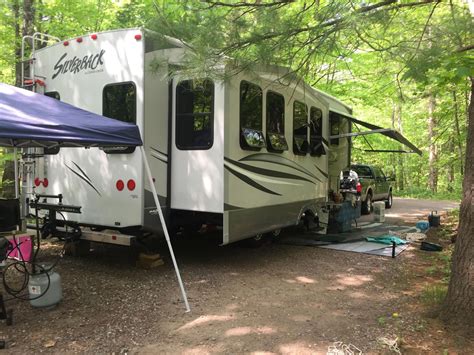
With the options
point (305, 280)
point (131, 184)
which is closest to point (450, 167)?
point (305, 280)

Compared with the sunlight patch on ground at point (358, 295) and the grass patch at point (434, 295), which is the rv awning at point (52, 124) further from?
the grass patch at point (434, 295)

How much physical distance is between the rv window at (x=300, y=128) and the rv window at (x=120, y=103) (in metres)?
3.15

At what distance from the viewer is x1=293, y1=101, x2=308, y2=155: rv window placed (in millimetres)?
7594

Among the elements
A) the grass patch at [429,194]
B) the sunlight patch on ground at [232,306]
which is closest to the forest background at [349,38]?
the sunlight patch on ground at [232,306]

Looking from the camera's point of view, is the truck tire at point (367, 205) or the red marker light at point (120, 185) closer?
the red marker light at point (120, 185)

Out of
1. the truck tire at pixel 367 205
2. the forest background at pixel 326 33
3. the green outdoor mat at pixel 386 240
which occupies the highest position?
the forest background at pixel 326 33

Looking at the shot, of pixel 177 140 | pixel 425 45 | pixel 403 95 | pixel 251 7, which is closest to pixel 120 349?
pixel 177 140

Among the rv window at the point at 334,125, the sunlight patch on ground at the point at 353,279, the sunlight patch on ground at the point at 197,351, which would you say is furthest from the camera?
the rv window at the point at 334,125

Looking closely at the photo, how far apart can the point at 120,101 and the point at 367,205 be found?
34.6ft

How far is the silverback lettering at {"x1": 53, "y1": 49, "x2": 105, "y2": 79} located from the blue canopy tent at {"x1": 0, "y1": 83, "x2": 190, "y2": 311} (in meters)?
1.48

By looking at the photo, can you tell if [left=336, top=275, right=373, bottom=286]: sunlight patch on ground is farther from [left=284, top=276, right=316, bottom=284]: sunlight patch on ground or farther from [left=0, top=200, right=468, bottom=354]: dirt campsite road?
[left=284, top=276, right=316, bottom=284]: sunlight patch on ground

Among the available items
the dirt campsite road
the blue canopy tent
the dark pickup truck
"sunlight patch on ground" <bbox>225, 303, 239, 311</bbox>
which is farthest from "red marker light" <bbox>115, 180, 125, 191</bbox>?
the dark pickup truck

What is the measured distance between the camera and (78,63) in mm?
6055

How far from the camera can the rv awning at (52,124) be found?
12.0 ft
